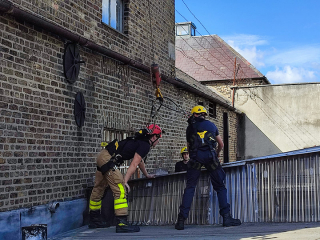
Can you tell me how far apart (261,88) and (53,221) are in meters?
17.0

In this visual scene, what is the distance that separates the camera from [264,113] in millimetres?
21875

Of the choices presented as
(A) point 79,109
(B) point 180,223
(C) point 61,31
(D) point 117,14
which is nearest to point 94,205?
(B) point 180,223

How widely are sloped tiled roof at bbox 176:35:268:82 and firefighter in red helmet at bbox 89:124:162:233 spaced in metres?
17.9

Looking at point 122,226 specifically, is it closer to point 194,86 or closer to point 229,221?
point 229,221

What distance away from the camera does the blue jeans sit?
665 cm

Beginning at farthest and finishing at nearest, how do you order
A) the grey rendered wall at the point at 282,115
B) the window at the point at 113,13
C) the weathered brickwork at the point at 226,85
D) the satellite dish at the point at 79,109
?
the weathered brickwork at the point at 226,85, the grey rendered wall at the point at 282,115, the window at the point at 113,13, the satellite dish at the point at 79,109

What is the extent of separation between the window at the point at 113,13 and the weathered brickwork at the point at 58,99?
0.53 feet

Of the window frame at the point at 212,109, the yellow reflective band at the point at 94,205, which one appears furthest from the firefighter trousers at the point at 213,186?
the window frame at the point at 212,109

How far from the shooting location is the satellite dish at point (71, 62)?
7.32 m

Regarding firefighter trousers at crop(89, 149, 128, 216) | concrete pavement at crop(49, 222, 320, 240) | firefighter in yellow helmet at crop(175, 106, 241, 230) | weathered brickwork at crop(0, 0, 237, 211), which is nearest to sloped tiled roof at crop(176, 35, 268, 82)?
weathered brickwork at crop(0, 0, 237, 211)

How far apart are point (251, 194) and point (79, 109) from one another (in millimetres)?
3182

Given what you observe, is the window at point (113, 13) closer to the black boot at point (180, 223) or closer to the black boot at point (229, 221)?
the black boot at point (180, 223)

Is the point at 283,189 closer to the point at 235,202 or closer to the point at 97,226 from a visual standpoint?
the point at 235,202

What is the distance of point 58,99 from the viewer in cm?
707
